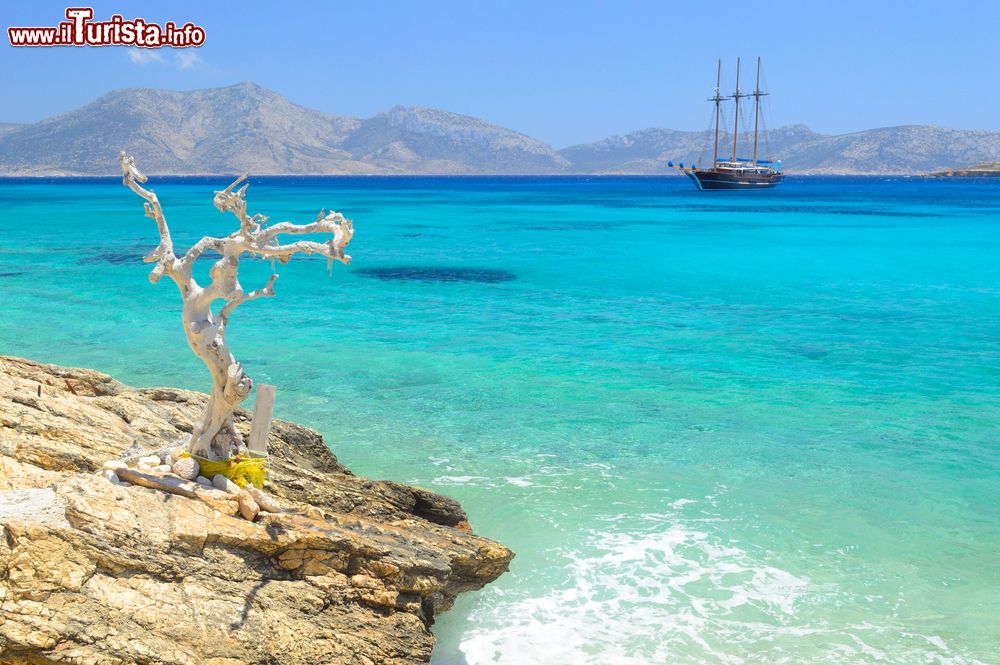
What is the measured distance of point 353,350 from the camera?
22.5 metres

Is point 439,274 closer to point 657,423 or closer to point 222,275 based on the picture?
point 657,423

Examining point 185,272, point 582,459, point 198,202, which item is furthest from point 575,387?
point 198,202

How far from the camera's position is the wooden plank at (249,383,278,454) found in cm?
834

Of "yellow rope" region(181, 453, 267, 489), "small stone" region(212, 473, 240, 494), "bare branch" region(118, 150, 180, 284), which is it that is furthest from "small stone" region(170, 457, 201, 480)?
"bare branch" region(118, 150, 180, 284)

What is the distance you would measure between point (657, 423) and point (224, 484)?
9.73 metres

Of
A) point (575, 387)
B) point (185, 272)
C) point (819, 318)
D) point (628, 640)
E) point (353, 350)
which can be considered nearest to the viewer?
point (185, 272)

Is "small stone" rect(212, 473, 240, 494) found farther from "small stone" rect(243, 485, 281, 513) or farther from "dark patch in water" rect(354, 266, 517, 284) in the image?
"dark patch in water" rect(354, 266, 517, 284)

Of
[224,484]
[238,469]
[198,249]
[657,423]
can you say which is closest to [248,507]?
[224,484]

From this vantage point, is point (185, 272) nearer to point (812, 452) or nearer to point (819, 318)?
point (812, 452)

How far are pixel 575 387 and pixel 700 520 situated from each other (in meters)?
6.97

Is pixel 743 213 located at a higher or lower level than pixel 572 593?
higher

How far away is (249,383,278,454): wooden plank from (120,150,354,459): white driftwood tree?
13 centimetres

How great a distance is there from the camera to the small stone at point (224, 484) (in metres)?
7.95

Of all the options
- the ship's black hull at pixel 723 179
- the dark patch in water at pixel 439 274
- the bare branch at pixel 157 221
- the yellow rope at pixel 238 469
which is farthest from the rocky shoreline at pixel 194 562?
the ship's black hull at pixel 723 179
